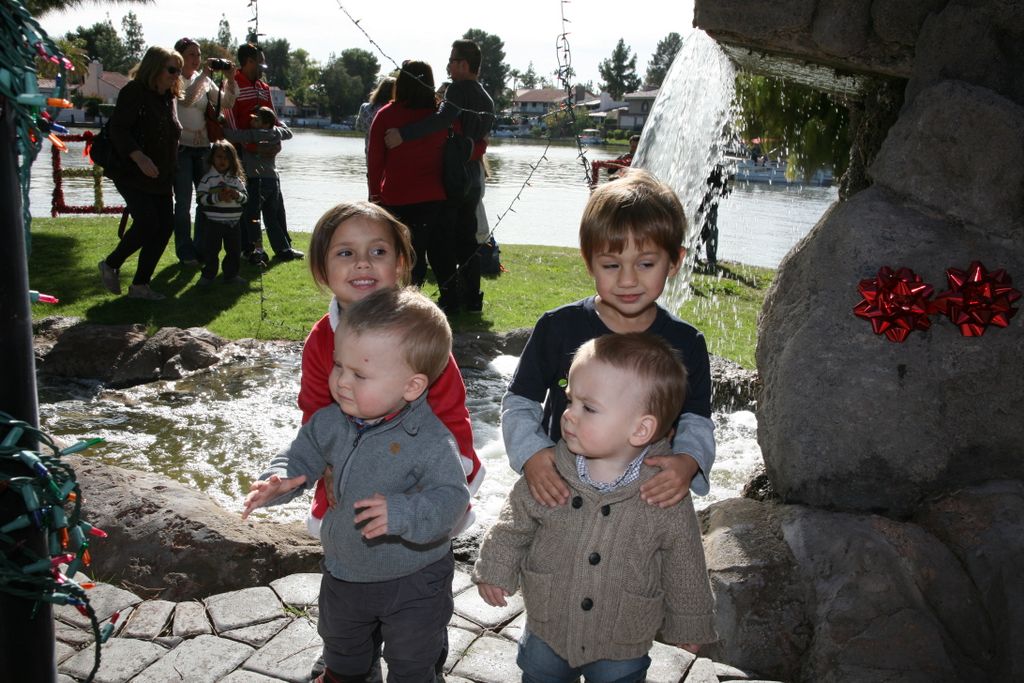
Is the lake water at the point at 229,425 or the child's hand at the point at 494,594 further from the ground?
the child's hand at the point at 494,594

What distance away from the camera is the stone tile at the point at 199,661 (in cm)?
246

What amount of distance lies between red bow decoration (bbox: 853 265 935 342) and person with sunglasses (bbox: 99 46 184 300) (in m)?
5.19

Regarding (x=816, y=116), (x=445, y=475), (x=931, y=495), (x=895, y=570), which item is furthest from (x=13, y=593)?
(x=816, y=116)

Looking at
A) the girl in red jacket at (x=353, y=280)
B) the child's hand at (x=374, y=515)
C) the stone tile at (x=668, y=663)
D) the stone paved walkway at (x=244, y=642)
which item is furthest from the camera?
the stone tile at (x=668, y=663)

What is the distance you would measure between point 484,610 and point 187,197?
5.94 m

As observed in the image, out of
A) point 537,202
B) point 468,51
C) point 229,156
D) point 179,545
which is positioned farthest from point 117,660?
point 537,202

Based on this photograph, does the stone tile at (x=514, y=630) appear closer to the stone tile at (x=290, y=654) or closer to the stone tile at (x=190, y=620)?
the stone tile at (x=290, y=654)

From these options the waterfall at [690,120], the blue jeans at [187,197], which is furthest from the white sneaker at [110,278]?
the waterfall at [690,120]

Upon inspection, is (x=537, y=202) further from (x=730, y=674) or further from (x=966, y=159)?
(x=730, y=674)

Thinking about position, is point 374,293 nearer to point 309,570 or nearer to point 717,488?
point 309,570

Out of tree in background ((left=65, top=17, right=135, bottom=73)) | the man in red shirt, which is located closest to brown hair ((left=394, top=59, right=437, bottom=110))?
the man in red shirt

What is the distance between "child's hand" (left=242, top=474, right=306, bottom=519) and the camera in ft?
6.56

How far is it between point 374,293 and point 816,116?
5389 mm

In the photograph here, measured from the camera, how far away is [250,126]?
7.92 meters
